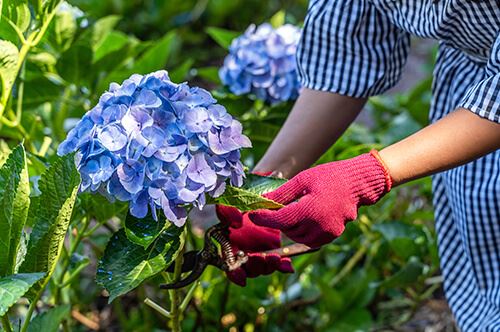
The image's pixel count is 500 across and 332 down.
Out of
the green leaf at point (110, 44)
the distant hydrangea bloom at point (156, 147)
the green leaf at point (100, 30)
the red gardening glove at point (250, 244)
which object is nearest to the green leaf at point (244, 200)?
the distant hydrangea bloom at point (156, 147)

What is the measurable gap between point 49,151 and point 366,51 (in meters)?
0.72

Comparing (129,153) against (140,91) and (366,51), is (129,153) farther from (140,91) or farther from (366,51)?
(366,51)

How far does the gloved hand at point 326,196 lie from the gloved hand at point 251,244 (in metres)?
0.12

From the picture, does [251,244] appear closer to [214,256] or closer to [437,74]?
[214,256]

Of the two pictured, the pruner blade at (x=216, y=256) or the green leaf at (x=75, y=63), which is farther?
the green leaf at (x=75, y=63)

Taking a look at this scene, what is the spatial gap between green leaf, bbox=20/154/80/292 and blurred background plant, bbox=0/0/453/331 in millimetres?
203

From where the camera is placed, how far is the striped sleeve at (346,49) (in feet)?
5.09

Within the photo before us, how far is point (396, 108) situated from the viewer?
2.48m

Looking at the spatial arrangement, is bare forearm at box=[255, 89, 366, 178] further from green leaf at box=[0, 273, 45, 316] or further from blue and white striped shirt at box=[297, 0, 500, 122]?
green leaf at box=[0, 273, 45, 316]

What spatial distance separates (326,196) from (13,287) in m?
0.40

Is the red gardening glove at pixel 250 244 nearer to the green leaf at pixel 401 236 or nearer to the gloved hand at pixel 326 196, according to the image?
the gloved hand at pixel 326 196

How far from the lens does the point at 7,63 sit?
54.3 inches

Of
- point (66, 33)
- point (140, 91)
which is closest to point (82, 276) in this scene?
point (66, 33)

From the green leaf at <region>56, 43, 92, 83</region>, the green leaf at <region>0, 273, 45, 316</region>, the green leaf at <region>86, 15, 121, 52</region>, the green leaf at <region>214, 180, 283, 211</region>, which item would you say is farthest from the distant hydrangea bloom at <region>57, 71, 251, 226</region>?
the green leaf at <region>86, 15, 121, 52</region>
